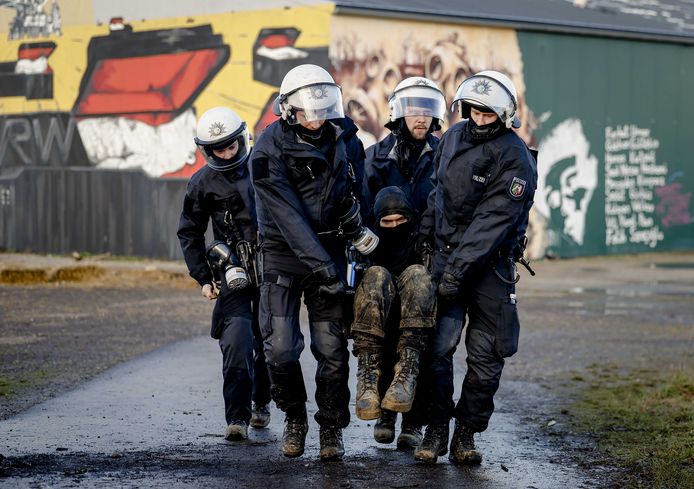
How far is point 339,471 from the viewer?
675cm

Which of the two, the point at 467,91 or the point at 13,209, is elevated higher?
the point at 467,91

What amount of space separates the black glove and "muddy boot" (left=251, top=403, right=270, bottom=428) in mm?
1738

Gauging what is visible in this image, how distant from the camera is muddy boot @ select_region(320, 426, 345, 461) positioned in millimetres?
6965

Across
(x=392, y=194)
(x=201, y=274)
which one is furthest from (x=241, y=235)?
(x=392, y=194)

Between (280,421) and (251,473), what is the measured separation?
1.59 m

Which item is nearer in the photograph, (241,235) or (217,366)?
Result: (241,235)

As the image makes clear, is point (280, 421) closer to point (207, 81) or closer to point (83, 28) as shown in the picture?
point (207, 81)

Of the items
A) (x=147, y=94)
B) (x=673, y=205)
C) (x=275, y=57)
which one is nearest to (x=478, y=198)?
(x=275, y=57)

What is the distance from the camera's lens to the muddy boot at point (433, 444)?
274 inches

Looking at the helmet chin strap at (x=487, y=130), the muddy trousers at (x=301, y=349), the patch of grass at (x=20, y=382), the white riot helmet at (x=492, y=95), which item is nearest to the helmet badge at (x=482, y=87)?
the white riot helmet at (x=492, y=95)

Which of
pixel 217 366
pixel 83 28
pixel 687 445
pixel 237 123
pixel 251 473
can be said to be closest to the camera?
pixel 251 473

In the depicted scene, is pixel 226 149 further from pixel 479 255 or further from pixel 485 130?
pixel 479 255

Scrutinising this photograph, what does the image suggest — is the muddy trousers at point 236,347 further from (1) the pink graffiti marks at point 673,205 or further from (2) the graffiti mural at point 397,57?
(1) the pink graffiti marks at point 673,205

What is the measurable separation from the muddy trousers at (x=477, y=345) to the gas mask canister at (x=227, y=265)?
129cm
